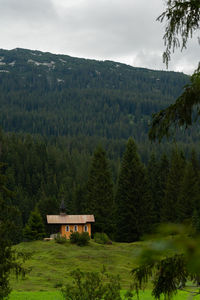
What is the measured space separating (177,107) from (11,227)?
1042cm

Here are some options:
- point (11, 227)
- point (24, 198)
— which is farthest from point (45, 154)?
point (11, 227)

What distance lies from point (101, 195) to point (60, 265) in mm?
23974

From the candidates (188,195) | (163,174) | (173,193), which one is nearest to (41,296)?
(188,195)

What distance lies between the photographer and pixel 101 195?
5438cm

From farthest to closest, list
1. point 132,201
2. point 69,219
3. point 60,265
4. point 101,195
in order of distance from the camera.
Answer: point 101,195 < point 132,201 < point 69,219 < point 60,265

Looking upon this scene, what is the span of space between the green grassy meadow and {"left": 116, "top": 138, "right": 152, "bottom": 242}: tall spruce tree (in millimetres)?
7280

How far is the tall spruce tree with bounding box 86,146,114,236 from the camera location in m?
52.3

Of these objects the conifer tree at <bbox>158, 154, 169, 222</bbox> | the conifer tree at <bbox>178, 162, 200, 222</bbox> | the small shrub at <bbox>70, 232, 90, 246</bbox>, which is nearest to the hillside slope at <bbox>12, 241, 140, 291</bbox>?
the small shrub at <bbox>70, 232, 90, 246</bbox>

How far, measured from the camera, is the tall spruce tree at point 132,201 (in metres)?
51.3

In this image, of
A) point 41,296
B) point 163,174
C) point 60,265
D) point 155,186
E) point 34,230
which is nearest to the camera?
point 41,296

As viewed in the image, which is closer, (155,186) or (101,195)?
(101,195)

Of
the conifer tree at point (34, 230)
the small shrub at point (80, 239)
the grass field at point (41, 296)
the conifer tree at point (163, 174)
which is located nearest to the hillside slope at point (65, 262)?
the small shrub at point (80, 239)

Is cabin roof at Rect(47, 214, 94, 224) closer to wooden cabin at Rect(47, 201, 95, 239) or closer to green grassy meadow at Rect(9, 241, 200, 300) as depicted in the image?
wooden cabin at Rect(47, 201, 95, 239)

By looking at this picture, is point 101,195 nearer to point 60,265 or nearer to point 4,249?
point 60,265
